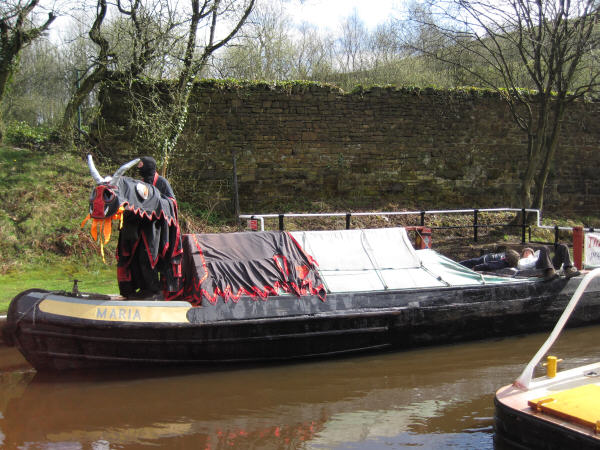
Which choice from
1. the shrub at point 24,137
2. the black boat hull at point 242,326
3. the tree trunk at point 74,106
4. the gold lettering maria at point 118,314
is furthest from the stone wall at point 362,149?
the gold lettering maria at point 118,314

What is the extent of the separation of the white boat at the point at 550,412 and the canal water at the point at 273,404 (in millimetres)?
691

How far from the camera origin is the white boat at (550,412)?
3.89 meters

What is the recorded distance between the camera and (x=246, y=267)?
7055 mm

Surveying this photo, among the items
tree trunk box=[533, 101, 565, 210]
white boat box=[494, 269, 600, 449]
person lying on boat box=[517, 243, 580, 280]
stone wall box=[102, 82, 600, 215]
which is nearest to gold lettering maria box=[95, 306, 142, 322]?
white boat box=[494, 269, 600, 449]

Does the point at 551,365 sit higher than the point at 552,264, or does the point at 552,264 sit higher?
the point at 552,264

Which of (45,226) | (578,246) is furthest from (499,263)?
(45,226)

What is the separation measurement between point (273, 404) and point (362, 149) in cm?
1104

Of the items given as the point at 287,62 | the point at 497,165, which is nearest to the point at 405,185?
the point at 497,165

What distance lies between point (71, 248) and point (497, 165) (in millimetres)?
12300

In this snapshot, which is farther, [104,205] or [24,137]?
[24,137]

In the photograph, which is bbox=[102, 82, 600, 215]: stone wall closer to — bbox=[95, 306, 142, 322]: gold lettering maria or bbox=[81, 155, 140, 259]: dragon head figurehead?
bbox=[95, 306, 142, 322]: gold lettering maria

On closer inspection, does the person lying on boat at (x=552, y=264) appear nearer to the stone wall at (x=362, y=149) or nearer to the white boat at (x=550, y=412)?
the white boat at (x=550, y=412)

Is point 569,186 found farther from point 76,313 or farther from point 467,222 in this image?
point 76,313

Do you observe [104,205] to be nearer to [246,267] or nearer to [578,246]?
→ [246,267]
